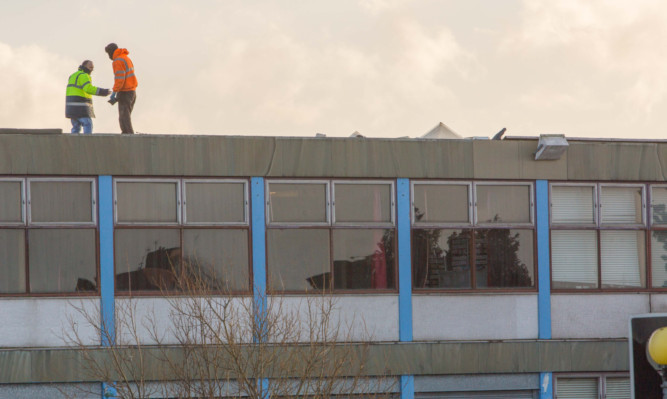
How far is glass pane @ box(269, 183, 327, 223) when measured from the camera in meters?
19.0

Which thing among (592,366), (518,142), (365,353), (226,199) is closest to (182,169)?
(226,199)

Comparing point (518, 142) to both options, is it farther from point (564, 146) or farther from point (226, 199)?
point (226, 199)

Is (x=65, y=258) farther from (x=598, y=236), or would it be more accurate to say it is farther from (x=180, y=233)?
(x=598, y=236)

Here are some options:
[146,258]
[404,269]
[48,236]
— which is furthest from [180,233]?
[404,269]

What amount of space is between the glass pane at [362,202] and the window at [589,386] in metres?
3.96

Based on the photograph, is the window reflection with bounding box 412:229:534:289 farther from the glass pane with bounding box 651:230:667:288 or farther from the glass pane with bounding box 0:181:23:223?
the glass pane with bounding box 0:181:23:223

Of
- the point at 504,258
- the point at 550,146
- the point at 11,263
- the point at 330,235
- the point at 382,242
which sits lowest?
the point at 504,258

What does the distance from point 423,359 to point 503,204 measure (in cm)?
286

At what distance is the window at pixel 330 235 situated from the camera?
19.0 meters

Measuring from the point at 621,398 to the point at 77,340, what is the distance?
29.1 feet

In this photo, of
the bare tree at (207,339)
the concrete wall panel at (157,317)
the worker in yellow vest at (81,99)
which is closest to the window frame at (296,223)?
the bare tree at (207,339)

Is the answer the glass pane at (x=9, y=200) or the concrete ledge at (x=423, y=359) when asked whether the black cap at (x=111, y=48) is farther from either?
the concrete ledge at (x=423, y=359)

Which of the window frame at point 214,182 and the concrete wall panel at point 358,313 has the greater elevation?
the window frame at point 214,182

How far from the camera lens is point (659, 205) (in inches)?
797
